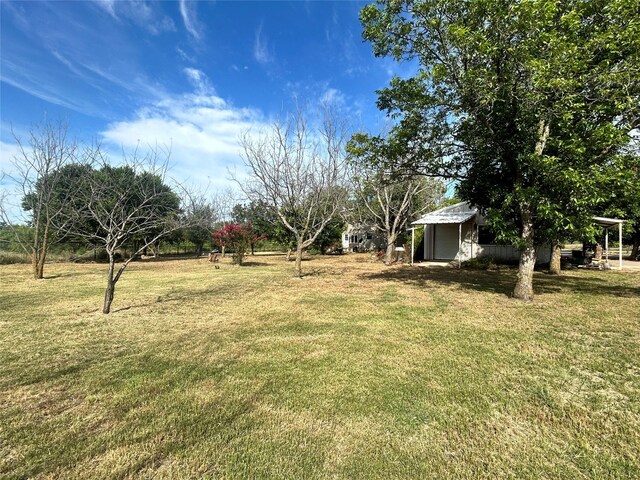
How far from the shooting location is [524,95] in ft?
20.1

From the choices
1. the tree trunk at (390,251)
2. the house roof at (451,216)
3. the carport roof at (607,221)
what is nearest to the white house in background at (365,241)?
the tree trunk at (390,251)

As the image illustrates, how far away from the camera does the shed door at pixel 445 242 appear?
18531 millimetres

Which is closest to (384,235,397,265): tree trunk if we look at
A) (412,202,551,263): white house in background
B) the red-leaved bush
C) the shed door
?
(412,202,551,263): white house in background

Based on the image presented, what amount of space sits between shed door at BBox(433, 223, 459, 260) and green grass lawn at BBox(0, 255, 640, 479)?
40.3 ft

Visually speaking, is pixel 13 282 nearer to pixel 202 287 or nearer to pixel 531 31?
pixel 202 287

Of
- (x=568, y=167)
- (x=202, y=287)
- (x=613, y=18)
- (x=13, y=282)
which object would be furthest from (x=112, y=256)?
(x=613, y=18)

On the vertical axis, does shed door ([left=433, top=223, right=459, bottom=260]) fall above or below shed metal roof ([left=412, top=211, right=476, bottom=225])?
below

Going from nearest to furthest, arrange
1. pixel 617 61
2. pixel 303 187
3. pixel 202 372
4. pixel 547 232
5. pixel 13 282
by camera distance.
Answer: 1. pixel 202 372
2. pixel 617 61
3. pixel 547 232
4. pixel 13 282
5. pixel 303 187

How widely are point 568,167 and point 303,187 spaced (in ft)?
25.6

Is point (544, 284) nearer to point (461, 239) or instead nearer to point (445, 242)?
point (461, 239)

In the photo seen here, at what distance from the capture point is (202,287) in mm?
9945

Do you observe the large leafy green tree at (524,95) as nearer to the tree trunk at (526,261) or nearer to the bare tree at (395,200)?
the tree trunk at (526,261)

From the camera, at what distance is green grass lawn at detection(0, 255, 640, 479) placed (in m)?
2.20

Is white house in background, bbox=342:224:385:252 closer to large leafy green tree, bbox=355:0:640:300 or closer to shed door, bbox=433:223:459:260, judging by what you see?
shed door, bbox=433:223:459:260
